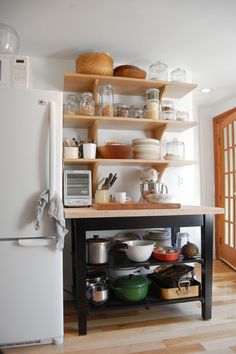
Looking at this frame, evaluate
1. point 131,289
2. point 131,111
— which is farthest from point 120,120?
point 131,289

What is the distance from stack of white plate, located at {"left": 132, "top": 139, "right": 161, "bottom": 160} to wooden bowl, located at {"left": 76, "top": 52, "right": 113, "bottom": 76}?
666mm

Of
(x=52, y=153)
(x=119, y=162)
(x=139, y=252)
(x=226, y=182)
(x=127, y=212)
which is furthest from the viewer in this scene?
(x=226, y=182)

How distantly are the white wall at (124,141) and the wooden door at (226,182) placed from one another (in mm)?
1018

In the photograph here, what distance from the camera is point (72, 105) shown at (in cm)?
230

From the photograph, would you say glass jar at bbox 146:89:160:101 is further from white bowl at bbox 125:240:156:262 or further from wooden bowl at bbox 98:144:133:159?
white bowl at bbox 125:240:156:262

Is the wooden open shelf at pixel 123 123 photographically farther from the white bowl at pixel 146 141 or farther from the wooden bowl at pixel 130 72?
the wooden bowl at pixel 130 72

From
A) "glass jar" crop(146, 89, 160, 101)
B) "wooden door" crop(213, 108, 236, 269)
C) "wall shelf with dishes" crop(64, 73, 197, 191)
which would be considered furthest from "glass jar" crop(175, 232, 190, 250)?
"wooden door" crop(213, 108, 236, 269)

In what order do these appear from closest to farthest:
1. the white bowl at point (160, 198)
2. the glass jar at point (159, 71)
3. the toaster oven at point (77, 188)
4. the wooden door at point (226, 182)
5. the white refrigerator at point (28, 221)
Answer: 1. the white refrigerator at point (28, 221)
2. the white bowl at point (160, 198)
3. the toaster oven at point (77, 188)
4. the glass jar at point (159, 71)
5. the wooden door at point (226, 182)

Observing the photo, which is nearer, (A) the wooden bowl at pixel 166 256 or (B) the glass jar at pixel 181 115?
(A) the wooden bowl at pixel 166 256

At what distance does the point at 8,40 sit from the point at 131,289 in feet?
6.71

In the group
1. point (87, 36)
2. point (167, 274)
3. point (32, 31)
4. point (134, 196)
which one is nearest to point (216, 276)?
point (167, 274)

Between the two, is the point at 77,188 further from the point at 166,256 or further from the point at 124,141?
the point at 166,256

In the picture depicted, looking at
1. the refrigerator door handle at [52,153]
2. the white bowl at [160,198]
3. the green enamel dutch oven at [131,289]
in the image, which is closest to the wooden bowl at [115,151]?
the white bowl at [160,198]

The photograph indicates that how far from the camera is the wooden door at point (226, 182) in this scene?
3434 mm
